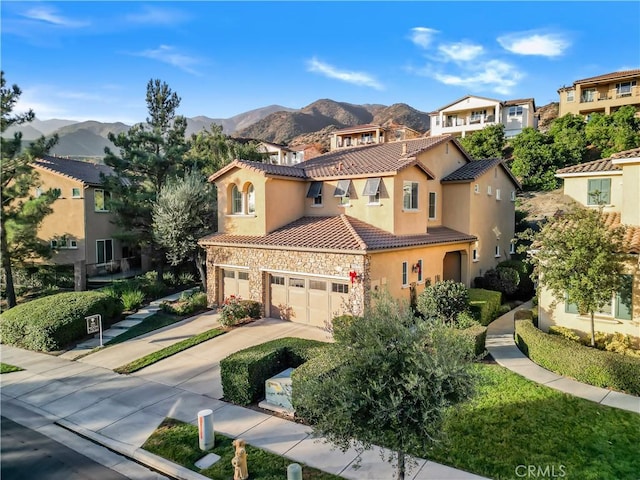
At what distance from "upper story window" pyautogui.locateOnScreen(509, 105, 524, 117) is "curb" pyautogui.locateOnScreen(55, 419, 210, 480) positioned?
188 feet

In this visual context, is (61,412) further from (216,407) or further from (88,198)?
(88,198)

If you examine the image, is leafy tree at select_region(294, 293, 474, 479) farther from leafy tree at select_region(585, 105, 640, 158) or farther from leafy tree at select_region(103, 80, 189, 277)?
leafy tree at select_region(585, 105, 640, 158)

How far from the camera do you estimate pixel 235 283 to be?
19797 millimetres

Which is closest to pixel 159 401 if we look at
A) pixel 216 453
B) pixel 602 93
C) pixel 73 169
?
pixel 216 453

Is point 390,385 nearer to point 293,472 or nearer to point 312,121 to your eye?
point 293,472

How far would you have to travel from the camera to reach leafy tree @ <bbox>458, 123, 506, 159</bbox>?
4075 centimetres

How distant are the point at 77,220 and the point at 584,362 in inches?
1154

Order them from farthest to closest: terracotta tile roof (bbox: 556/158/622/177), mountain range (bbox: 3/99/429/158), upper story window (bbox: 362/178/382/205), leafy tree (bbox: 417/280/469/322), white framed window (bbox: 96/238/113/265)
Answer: mountain range (bbox: 3/99/429/158), white framed window (bbox: 96/238/113/265), upper story window (bbox: 362/178/382/205), terracotta tile roof (bbox: 556/158/622/177), leafy tree (bbox: 417/280/469/322)

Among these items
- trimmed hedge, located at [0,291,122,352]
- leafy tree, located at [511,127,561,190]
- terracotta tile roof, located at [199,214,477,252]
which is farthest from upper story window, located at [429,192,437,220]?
leafy tree, located at [511,127,561,190]

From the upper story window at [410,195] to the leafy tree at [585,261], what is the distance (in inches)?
274

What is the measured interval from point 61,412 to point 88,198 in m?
20.0

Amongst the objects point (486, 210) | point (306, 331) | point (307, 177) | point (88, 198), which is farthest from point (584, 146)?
point (88, 198)

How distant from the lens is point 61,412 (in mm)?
10703

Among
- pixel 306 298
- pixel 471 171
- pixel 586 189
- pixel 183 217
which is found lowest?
pixel 306 298
